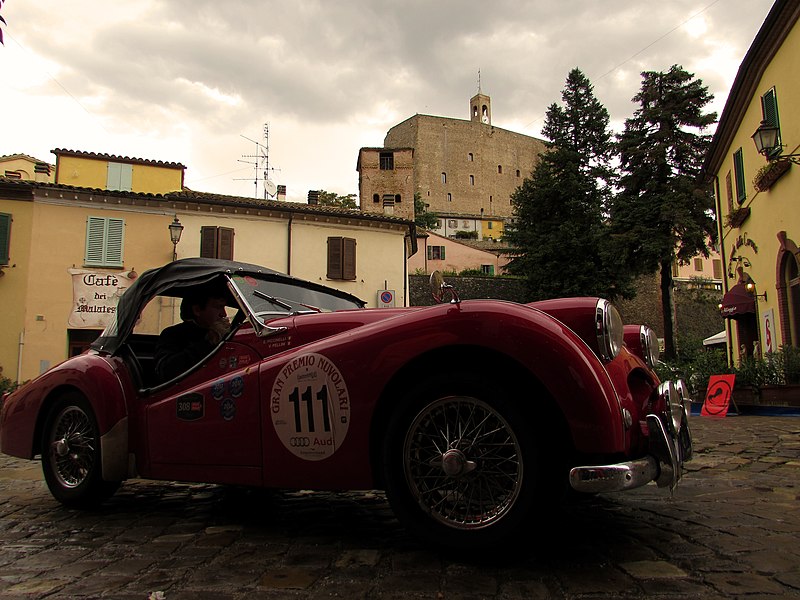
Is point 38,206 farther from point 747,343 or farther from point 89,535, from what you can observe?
point 747,343

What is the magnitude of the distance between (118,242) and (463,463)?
817 inches

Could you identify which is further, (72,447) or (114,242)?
(114,242)

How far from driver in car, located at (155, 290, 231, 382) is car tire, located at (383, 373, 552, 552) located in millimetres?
1515

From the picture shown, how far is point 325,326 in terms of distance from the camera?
3.12m

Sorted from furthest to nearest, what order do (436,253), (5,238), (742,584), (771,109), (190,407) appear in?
1. (436,253)
2. (5,238)
3. (771,109)
4. (190,407)
5. (742,584)

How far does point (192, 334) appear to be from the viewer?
12.7 ft

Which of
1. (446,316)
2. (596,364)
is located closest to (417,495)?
(446,316)

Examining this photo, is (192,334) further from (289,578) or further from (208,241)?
(208,241)

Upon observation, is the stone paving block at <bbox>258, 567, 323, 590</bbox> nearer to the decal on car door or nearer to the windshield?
the decal on car door

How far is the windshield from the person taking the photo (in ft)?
11.5

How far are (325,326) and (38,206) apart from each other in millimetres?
20395

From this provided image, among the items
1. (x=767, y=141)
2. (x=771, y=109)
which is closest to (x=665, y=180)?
(x=771, y=109)

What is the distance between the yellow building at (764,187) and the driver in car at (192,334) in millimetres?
10745

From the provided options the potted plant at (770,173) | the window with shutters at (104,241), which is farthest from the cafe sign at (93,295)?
the potted plant at (770,173)
